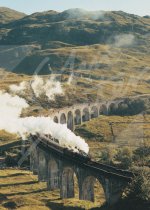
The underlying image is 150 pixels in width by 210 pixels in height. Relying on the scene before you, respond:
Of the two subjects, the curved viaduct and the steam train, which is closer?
the steam train

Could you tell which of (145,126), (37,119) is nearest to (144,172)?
(37,119)

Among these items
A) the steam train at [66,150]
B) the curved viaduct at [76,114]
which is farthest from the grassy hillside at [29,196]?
the curved viaduct at [76,114]

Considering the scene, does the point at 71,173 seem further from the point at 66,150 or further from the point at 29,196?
the point at 29,196

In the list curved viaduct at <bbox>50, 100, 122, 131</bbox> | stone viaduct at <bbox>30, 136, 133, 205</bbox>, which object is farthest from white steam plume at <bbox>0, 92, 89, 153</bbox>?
curved viaduct at <bbox>50, 100, 122, 131</bbox>

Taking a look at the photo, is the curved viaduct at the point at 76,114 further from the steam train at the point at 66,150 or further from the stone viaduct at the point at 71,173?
the stone viaduct at the point at 71,173

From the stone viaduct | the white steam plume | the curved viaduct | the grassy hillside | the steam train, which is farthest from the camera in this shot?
the curved viaduct

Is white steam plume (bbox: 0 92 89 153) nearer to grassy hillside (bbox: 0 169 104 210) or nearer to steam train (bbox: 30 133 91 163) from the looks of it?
steam train (bbox: 30 133 91 163)

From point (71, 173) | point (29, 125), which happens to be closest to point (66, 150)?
point (71, 173)

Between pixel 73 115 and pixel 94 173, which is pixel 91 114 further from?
pixel 94 173
